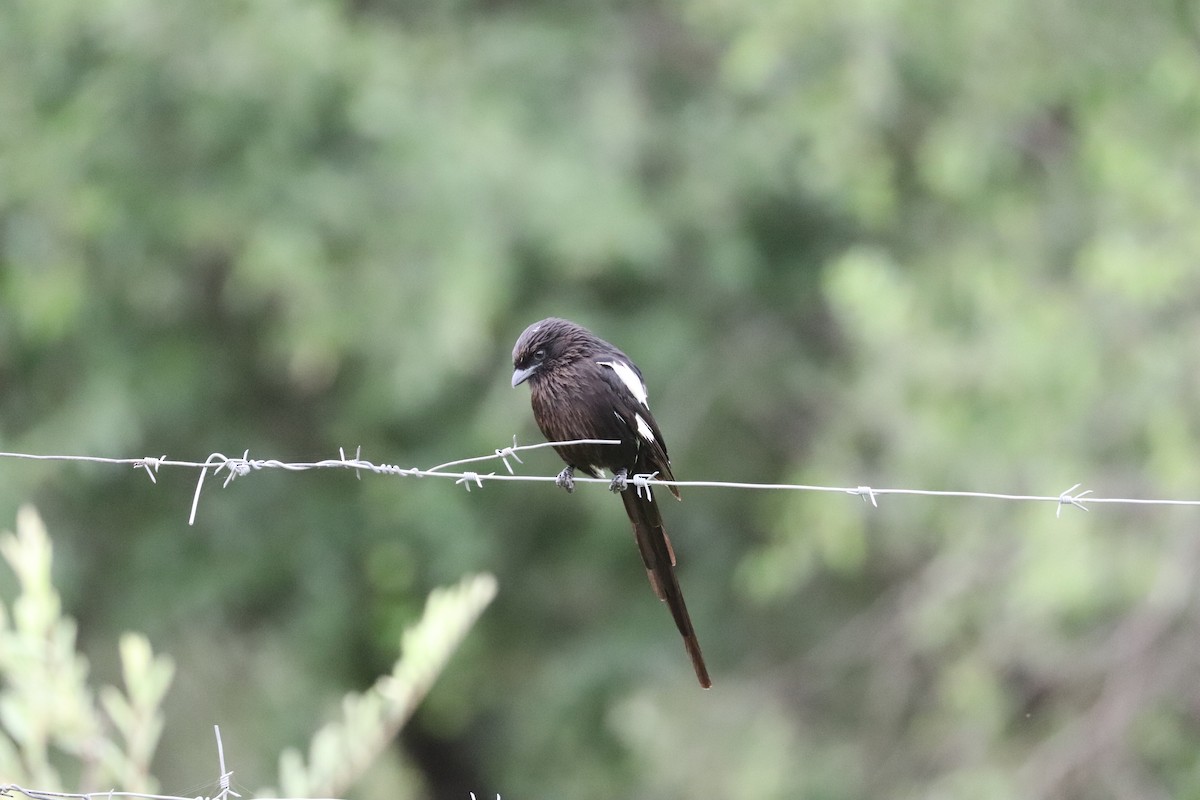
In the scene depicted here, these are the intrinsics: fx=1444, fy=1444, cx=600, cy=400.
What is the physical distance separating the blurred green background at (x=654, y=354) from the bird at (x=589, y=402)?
2332 millimetres

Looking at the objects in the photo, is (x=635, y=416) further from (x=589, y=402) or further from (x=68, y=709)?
(x=68, y=709)

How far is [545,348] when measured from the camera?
4.42 m

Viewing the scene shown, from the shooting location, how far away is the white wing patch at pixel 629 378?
14.0 feet

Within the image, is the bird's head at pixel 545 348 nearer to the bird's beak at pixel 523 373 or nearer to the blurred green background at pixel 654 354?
the bird's beak at pixel 523 373

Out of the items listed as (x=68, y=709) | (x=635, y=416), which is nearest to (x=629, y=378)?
(x=635, y=416)

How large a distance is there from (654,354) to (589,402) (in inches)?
173

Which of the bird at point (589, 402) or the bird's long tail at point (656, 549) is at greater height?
the bird at point (589, 402)

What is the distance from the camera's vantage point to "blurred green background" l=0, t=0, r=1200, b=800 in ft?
22.2

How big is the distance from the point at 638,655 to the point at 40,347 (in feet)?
14.1

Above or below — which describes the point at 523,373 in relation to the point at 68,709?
above

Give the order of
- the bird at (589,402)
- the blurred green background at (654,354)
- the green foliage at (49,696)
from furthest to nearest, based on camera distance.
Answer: the blurred green background at (654,354) → the bird at (589,402) → the green foliage at (49,696)

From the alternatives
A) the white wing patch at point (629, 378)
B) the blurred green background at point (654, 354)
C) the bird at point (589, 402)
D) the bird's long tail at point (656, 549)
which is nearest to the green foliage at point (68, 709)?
the bird's long tail at point (656, 549)

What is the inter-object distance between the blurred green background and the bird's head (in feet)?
7.63

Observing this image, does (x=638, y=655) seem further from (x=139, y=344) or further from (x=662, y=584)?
(x=662, y=584)
